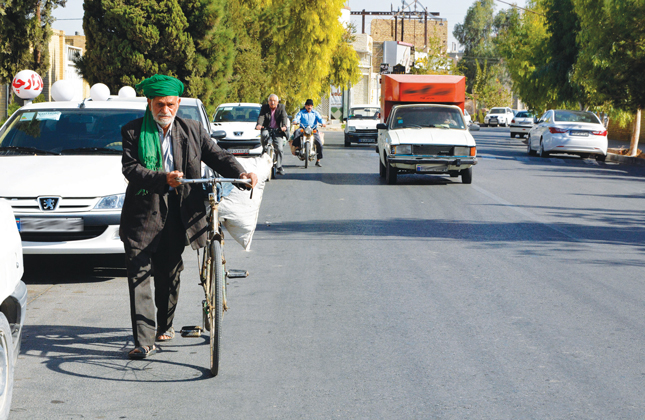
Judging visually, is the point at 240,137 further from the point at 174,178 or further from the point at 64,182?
the point at 174,178

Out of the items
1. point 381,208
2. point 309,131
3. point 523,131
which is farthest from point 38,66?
point 523,131

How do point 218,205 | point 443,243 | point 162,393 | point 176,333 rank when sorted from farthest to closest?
1. point 443,243
2. point 176,333
3. point 218,205
4. point 162,393

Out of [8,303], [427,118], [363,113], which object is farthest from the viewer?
[363,113]

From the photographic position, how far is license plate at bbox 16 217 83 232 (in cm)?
767

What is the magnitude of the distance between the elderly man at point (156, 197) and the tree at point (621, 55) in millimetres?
24298

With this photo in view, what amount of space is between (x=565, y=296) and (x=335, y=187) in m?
10.1

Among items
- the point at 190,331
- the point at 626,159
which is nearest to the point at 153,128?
the point at 190,331

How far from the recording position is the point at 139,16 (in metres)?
26.0

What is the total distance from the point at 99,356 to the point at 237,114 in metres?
19.4

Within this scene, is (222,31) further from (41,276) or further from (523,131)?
(523,131)

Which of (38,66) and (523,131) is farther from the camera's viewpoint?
(523,131)

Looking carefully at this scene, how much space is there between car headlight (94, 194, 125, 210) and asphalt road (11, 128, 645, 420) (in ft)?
2.40

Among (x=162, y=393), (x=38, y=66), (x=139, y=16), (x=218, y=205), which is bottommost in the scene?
(x=162, y=393)

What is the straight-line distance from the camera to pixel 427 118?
1872 centimetres
